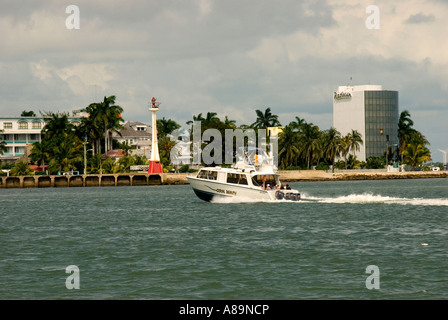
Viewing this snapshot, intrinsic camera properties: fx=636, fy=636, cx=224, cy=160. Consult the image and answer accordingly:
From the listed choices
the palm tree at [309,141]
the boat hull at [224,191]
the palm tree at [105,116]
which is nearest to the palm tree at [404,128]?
the palm tree at [309,141]

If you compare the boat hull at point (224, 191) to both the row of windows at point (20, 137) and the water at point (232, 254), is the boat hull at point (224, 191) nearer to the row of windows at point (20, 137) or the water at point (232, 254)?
the water at point (232, 254)

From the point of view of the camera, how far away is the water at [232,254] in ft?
69.4

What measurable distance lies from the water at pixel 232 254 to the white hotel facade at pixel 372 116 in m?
143

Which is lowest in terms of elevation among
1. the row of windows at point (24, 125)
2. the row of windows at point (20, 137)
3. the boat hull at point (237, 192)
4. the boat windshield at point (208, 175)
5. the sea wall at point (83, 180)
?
the sea wall at point (83, 180)

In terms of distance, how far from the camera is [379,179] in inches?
5748

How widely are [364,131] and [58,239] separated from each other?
539 ft

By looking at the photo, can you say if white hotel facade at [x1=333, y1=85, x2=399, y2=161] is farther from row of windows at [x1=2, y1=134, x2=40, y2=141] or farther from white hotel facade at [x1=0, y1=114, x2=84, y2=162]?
row of windows at [x1=2, y1=134, x2=40, y2=141]

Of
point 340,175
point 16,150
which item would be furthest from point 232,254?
point 16,150

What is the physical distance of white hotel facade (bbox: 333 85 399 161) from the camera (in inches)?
7421

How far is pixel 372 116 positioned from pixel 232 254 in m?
169

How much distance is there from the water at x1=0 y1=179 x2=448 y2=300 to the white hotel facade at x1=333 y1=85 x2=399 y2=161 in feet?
468
